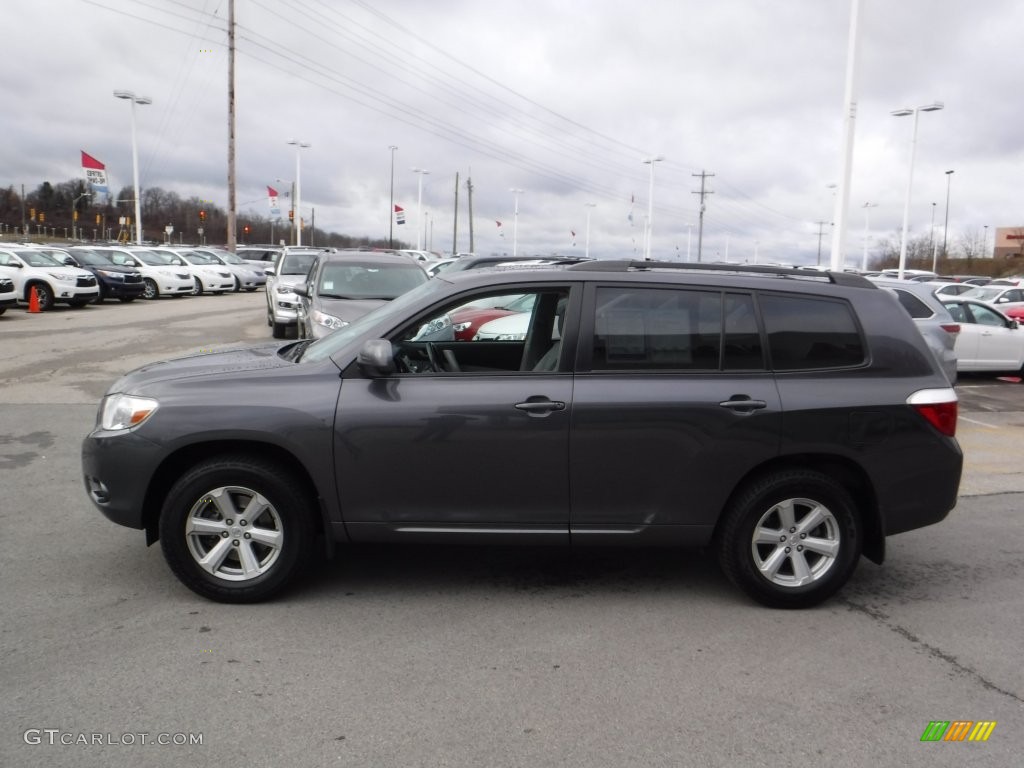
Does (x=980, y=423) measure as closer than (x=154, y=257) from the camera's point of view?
Yes

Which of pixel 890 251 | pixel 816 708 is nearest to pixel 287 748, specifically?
pixel 816 708

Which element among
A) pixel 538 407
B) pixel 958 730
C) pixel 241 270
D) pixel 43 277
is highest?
pixel 241 270

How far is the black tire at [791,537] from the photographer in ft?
14.3

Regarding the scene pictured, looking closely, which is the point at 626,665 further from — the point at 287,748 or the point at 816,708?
the point at 287,748

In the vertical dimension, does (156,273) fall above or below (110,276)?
above

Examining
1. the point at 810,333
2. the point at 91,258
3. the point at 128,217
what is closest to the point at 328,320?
the point at 810,333

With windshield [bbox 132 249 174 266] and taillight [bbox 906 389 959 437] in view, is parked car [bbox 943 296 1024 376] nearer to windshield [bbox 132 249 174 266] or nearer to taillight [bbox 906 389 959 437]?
taillight [bbox 906 389 959 437]

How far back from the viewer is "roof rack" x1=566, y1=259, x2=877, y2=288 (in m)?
4.64

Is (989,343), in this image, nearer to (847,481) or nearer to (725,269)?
(725,269)

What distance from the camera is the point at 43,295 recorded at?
21906mm

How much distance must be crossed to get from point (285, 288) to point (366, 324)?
12.4m

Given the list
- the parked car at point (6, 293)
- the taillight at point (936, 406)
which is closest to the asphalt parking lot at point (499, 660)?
the taillight at point (936, 406)

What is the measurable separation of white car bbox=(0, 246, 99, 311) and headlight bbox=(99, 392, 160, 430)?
65.2 ft

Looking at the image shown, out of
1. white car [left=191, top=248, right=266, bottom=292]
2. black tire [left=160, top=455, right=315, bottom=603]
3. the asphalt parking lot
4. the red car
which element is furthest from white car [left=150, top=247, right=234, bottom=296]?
black tire [left=160, top=455, right=315, bottom=603]
